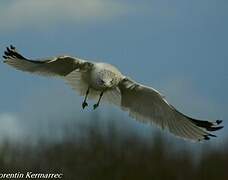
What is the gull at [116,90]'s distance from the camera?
1443 cm

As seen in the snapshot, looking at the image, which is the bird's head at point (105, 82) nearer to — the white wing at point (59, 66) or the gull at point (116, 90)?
the gull at point (116, 90)

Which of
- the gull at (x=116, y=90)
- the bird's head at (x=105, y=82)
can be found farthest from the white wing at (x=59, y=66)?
the bird's head at (x=105, y=82)

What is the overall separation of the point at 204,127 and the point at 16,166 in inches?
423

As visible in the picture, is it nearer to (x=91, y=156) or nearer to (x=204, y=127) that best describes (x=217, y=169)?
(x=91, y=156)

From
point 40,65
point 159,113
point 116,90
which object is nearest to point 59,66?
point 40,65

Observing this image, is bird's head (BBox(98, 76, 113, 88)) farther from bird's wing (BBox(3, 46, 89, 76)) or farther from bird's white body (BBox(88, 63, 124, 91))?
bird's wing (BBox(3, 46, 89, 76))

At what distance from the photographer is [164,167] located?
78.7 feet

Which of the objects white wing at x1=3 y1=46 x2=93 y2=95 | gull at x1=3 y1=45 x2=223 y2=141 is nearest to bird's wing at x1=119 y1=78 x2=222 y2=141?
gull at x1=3 y1=45 x2=223 y2=141

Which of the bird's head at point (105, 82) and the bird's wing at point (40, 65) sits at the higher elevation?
the bird's wing at point (40, 65)

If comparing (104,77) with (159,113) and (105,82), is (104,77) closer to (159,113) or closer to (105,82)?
(105,82)

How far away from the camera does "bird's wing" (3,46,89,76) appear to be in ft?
48.7

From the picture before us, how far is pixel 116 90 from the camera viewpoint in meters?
14.9

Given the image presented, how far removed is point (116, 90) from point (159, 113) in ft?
2.31

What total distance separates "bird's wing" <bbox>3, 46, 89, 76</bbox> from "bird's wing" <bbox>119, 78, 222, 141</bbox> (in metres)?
0.83
